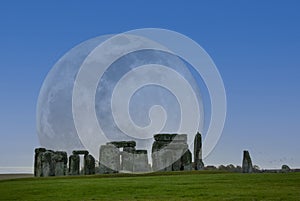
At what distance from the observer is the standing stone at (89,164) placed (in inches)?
2341

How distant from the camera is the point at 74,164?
60406 millimetres

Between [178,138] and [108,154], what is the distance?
8.18 meters

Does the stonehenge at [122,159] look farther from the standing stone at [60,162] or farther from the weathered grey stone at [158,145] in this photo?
the standing stone at [60,162]

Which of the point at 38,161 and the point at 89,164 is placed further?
the point at 89,164

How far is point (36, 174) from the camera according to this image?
192 ft

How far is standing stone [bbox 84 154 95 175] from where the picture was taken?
59.5m

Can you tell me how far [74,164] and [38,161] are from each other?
406 centimetres

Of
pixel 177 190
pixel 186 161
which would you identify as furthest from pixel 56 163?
pixel 177 190

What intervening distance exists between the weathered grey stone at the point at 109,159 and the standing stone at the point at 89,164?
878 millimetres

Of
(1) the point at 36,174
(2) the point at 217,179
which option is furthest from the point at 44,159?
(2) the point at 217,179

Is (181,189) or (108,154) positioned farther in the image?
(108,154)

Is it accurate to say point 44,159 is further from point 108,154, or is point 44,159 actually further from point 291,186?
point 291,186

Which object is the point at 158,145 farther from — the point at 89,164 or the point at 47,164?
the point at 47,164

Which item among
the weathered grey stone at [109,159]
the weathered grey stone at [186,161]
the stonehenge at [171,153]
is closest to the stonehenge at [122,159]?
the weathered grey stone at [109,159]
